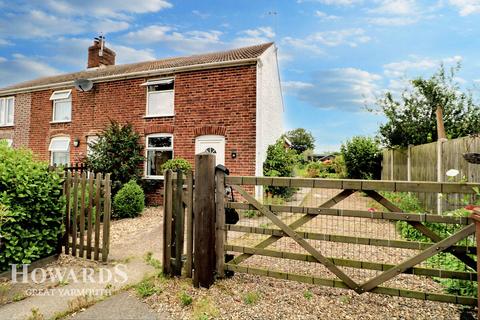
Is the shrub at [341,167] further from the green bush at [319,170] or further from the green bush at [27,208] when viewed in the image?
the green bush at [27,208]

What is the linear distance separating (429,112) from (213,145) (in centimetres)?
886

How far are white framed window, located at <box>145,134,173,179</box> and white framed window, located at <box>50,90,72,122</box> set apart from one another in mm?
5417

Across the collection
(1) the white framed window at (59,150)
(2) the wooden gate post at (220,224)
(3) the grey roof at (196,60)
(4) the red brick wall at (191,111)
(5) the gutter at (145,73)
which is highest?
(3) the grey roof at (196,60)

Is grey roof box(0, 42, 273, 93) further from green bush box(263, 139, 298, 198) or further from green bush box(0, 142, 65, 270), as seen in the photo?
green bush box(0, 142, 65, 270)

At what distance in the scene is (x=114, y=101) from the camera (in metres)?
12.6

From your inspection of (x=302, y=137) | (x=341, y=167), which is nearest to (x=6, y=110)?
(x=341, y=167)

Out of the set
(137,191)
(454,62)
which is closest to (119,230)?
(137,191)

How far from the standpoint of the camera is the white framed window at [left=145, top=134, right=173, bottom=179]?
37.5 feet

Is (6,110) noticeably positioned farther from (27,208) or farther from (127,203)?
(27,208)

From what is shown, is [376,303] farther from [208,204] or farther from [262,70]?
[262,70]

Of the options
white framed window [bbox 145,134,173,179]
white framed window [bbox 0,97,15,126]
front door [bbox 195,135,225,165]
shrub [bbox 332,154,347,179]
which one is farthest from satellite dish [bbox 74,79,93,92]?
shrub [bbox 332,154,347,179]

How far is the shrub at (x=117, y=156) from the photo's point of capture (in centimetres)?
1026

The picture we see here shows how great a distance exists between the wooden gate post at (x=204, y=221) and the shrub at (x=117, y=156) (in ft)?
24.9

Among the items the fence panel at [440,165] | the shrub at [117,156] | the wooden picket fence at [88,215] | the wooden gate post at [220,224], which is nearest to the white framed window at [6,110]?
the shrub at [117,156]
